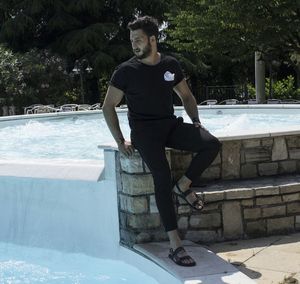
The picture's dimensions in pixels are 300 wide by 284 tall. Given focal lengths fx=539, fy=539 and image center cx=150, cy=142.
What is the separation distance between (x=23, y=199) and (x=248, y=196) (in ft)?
6.41

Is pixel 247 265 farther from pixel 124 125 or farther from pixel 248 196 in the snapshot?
pixel 124 125

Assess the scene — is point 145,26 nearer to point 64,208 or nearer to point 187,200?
point 187,200

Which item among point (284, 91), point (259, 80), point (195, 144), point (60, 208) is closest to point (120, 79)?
point (195, 144)

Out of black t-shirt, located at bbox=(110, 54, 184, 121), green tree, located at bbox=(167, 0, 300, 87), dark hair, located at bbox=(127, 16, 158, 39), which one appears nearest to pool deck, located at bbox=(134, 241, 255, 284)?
black t-shirt, located at bbox=(110, 54, 184, 121)

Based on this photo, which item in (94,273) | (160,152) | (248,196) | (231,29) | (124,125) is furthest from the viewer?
(231,29)

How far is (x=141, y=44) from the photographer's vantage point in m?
3.56

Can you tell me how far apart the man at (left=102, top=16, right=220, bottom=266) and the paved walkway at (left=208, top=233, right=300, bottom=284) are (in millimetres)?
439

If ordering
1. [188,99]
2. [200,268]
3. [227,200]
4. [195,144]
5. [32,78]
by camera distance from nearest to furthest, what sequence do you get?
[200,268] → [195,144] → [188,99] → [227,200] → [32,78]

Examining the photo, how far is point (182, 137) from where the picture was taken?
12.3ft

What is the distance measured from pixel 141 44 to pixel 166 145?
73 centimetres

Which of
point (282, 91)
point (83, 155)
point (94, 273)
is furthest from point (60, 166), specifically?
point (282, 91)

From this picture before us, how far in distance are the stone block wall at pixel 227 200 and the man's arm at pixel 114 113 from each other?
11 cm

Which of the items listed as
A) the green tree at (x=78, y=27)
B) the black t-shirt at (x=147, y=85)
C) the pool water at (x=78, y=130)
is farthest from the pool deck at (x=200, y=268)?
the green tree at (x=78, y=27)

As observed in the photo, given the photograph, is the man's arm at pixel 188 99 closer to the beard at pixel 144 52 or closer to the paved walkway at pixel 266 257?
the beard at pixel 144 52
